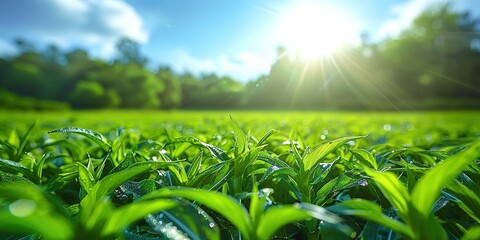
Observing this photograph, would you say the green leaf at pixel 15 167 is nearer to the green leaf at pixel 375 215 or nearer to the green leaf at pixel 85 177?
the green leaf at pixel 85 177

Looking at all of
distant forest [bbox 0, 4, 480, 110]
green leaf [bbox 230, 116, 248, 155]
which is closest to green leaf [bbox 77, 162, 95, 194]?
green leaf [bbox 230, 116, 248, 155]

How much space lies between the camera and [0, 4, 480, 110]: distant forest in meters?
40.5

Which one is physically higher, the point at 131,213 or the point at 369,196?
the point at 131,213

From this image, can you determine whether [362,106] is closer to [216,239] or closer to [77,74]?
[216,239]

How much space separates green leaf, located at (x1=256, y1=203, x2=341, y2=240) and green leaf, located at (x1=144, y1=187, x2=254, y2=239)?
0.8 inches

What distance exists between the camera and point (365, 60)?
50.0 metres

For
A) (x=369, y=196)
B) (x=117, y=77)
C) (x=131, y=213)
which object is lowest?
(x=369, y=196)

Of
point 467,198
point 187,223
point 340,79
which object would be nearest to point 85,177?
point 187,223

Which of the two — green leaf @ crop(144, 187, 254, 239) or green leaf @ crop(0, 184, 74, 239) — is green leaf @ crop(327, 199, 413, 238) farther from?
green leaf @ crop(0, 184, 74, 239)

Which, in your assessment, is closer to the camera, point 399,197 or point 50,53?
point 399,197

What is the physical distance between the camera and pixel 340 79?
137 feet

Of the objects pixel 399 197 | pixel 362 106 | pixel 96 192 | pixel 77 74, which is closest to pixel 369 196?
pixel 399 197

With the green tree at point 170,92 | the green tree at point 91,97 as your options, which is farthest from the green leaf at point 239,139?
the green tree at point 170,92

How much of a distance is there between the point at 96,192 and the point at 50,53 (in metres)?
76.1
